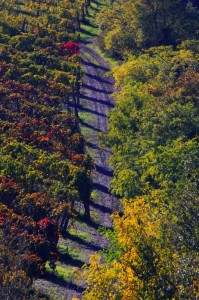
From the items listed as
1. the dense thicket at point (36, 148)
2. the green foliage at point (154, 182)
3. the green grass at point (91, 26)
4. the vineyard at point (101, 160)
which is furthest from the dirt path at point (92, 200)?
the green grass at point (91, 26)

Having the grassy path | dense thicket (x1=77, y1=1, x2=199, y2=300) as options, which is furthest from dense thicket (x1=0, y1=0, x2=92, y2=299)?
dense thicket (x1=77, y1=1, x2=199, y2=300)

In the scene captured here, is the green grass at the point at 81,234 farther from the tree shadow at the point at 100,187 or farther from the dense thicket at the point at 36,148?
the tree shadow at the point at 100,187

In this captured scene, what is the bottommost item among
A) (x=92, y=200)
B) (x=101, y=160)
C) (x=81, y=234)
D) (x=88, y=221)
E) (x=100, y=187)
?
(x=81, y=234)

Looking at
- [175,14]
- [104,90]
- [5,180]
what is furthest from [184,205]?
[175,14]

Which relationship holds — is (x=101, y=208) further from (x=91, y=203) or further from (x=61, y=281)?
(x=61, y=281)

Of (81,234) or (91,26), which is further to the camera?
(91,26)

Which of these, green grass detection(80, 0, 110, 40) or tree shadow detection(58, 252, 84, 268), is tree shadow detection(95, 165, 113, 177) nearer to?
tree shadow detection(58, 252, 84, 268)

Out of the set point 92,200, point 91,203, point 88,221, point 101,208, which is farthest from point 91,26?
point 88,221

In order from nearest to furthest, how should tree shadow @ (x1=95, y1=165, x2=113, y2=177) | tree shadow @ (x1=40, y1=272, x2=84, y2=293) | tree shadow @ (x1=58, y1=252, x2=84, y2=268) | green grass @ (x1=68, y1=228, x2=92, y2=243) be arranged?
tree shadow @ (x1=40, y1=272, x2=84, y2=293) → tree shadow @ (x1=58, y1=252, x2=84, y2=268) → green grass @ (x1=68, y1=228, x2=92, y2=243) → tree shadow @ (x1=95, y1=165, x2=113, y2=177)
